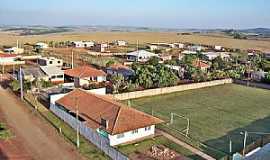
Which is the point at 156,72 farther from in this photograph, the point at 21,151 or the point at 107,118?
the point at 21,151

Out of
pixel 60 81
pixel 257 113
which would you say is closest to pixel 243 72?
pixel 257 113

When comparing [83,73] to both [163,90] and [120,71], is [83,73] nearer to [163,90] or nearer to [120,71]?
[120,71]

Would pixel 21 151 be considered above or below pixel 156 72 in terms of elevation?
below

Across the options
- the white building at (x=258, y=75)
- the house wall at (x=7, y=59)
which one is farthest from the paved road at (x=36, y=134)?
the white building at (x=258, y=75)

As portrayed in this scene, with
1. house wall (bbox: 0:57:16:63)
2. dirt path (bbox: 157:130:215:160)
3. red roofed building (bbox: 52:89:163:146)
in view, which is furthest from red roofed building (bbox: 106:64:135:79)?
house wall (bbox: 0:57:16:63)

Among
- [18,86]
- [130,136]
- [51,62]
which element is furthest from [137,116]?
[51,62]

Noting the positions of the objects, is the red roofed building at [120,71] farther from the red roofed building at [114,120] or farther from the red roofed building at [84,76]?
the red roofed building at [114,120]

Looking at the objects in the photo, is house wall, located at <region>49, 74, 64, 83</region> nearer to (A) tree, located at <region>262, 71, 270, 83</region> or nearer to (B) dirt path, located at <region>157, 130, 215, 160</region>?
(B) dirt path, located at <region>157, 130, 215, 160</region>
